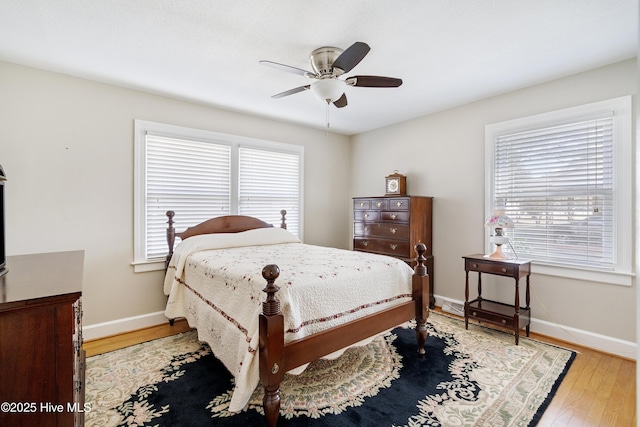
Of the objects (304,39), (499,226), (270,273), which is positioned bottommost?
(270,273)

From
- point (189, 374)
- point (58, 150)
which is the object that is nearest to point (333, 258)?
point (189, 374)

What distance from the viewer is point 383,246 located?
407cm

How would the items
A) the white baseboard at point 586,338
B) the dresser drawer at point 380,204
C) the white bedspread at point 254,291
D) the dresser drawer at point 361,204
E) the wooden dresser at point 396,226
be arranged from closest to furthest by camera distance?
the white bedspread at point 254,291 → the white baseboard at point 586,338 → the wooden dresser at point 396,226 → the dresser drawer at point 380,204 → the dresser drawer at point 361,204

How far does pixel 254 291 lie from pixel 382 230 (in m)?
2.53

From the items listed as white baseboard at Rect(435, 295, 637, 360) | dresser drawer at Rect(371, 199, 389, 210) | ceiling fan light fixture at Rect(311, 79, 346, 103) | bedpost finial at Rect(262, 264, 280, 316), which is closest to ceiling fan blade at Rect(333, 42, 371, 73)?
ceiling fan light fixture at Rect(311, 79, 346, 103)

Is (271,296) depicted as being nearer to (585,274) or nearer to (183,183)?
(183,183)

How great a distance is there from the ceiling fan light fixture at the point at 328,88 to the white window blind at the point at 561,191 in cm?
219

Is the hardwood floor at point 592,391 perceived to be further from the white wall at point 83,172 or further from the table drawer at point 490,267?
the table drawer at point 490,267

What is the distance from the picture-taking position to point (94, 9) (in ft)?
6.35

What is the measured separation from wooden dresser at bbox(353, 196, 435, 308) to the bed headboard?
54.9 inches

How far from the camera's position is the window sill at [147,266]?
129 inches

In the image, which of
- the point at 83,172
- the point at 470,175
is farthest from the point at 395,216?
the point at 83,172

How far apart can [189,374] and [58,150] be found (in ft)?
8.03

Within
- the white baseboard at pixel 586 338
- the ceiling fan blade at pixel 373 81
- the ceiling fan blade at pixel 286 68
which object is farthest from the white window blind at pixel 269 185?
the white baseboard at pixel 586 338
